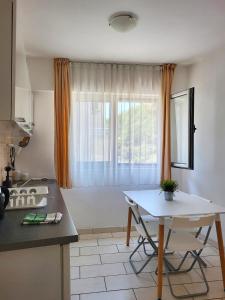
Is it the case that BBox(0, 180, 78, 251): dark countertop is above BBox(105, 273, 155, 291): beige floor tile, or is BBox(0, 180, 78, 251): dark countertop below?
above

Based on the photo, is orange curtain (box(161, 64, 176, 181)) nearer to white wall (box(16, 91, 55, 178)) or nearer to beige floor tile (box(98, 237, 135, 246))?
beige floor tile (box(98, 237, 135, 246))

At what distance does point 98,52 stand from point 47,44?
619 mm

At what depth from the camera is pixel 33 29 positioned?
2572 mm

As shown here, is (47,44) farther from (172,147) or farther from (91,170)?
(172,147)

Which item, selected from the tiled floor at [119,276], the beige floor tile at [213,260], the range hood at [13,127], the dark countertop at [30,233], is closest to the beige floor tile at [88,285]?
the tiled floor at [119,276]

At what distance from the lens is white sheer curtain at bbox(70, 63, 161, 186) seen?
362cm

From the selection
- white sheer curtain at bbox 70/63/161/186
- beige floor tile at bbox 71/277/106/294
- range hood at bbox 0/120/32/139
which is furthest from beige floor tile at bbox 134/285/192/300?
range hood at bbox 0/120/32/139

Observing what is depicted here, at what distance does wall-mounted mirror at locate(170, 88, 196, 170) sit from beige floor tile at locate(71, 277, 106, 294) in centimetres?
173

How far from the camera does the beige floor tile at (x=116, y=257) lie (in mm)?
2930

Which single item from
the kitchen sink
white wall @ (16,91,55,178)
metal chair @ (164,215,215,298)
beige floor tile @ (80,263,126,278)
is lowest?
beige floor tile @ (80,263,126,278)

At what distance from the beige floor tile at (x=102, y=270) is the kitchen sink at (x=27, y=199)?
90cm

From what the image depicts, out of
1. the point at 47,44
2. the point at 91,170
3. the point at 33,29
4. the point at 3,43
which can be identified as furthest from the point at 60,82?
the point at 3,43

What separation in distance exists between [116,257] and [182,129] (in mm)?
1816

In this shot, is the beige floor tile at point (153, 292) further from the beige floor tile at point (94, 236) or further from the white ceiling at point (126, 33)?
the white ceiling at point (126, 33)
